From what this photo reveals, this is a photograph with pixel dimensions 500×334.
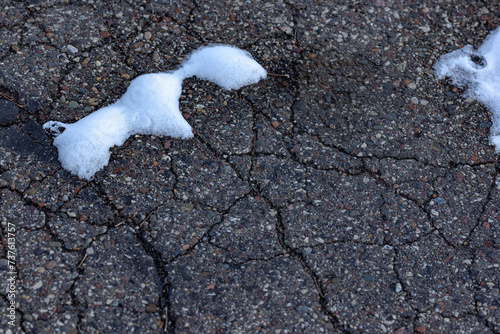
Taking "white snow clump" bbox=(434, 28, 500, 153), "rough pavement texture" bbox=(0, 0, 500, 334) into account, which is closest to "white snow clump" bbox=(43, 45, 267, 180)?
"rough pavement texture" bbox=(0, 0, 500, 334)

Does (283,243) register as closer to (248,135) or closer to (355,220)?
(355,220)

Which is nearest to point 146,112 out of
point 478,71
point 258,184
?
point 258,184

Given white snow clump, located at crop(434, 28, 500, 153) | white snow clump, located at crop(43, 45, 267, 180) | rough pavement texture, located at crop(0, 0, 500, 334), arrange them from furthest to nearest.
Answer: white snow clump, located at crop(434, 28, 500, 153)
white snow clump, located at crop(43, 45, 267, 180)
rough pavement texture, located at crop(0, 0, 500, 334)

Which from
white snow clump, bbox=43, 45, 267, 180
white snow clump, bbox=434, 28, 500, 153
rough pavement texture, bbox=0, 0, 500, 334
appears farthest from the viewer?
white snow clump, bbox=434, 28, 500, 153

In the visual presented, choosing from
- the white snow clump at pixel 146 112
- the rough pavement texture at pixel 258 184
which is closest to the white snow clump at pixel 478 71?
the rough pavement texture at pixel 258 184

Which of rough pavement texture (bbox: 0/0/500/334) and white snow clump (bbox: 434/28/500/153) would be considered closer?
rough pavement texture (bbox: 0/0/500/334)

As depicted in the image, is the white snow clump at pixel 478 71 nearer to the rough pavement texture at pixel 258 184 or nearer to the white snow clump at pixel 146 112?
the rough pavement texture at pixel 258 184

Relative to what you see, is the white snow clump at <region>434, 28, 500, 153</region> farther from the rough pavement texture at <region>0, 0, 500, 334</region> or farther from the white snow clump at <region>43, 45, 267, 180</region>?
the white snow clump at <region>43, 45, 267, 180</region>

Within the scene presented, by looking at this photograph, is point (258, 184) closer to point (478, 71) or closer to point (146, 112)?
point (146, 112)
